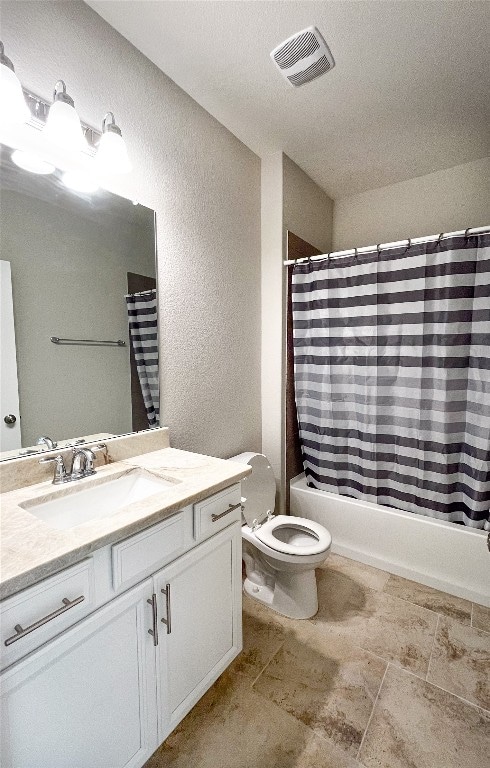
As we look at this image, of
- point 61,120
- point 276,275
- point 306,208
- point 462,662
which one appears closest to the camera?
point 61,120

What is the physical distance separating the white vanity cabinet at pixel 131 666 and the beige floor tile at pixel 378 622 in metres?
0.64

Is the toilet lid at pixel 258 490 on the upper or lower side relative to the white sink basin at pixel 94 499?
lower

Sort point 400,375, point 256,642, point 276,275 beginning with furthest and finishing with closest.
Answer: point 276,275
point 400,375
point 256,642

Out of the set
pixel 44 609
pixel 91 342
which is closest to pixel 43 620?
pixel 44 609

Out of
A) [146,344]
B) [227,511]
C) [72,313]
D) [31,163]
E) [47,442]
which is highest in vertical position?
[31,163]

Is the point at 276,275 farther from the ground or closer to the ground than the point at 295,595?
farther from the ground

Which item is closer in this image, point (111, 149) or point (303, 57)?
point (111, 149)

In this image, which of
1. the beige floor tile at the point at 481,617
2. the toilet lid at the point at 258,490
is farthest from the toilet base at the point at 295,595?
the beige floor tile at the point at 481,617

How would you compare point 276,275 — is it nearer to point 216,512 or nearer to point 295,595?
point 216,512

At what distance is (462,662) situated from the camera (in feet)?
4.67

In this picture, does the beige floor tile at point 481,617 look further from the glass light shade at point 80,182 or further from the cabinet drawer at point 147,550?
the glass light shade at point 80,182

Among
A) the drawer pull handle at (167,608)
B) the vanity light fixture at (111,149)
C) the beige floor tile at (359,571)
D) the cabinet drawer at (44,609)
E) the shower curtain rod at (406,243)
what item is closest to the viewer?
the cabinet drawer at (44,609)

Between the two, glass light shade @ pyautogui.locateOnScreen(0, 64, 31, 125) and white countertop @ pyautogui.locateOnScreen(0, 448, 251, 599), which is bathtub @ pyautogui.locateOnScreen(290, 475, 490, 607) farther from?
glass light shade @ pyautogui.locateOnScreen(0, 64, 31, 125)

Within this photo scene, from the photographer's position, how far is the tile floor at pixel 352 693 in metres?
1.10
